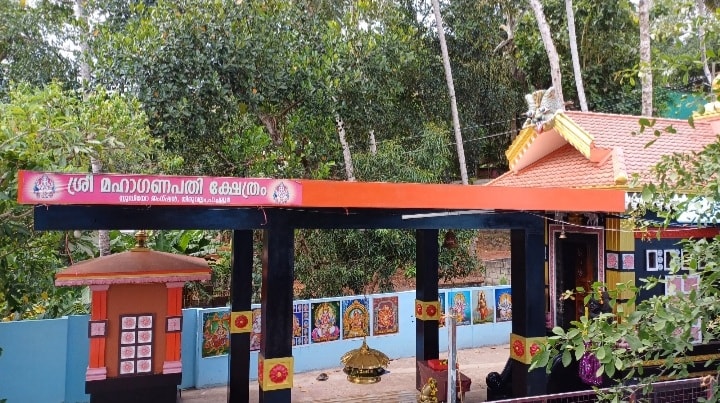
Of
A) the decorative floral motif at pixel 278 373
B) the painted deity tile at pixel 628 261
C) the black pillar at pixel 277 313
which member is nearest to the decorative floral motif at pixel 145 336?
the black pillar at pixel 277 313

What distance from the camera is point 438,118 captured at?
2103cm

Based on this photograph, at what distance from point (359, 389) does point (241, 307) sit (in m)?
2.83

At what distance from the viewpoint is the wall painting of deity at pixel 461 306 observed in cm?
1366

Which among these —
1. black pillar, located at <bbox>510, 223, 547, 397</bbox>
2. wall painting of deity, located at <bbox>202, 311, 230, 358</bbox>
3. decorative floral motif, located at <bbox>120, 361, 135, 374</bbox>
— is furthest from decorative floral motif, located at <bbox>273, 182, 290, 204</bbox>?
wall painting of deity, located at <bbox>202, 311, 230, 358</bbox>

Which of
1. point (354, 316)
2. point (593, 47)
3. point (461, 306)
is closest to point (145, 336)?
point (354, 316)

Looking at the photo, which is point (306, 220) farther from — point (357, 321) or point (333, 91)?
point (333, 91)

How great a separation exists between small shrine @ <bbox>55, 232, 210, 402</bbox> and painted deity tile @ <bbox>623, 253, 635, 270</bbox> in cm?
641

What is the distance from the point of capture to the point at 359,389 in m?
10.4

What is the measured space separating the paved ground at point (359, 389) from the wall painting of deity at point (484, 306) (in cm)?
176

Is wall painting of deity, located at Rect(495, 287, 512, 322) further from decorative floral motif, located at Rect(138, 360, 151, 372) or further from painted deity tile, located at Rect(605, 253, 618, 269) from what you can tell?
decorative floral motif, located at Rect(138, 360, 151, 372)

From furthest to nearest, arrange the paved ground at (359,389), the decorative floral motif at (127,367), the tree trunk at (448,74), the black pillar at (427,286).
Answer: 1. the tree trunk at (448,74)
2. the black pillar at (427,286)
3. the paved ground at (359,389)
4. the decorative floral motif at (127,367)

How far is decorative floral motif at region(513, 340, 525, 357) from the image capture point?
7450mm

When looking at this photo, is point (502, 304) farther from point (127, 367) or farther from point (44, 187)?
point (44, 187)

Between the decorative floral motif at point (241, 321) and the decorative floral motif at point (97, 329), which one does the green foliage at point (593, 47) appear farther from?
the decorative floral motif at point (97, 329)
